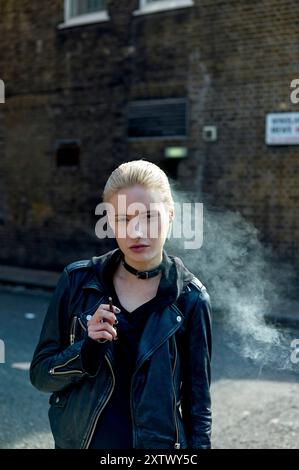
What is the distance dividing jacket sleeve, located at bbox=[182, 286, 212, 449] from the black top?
0.13 meters

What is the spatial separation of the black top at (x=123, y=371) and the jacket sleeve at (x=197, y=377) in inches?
5.0

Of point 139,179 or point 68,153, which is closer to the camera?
point 139,179

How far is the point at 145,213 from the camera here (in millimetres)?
1970

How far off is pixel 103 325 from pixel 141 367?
23cm

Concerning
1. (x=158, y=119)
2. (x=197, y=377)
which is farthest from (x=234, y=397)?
(x=158, y=119)

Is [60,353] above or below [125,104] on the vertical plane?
below

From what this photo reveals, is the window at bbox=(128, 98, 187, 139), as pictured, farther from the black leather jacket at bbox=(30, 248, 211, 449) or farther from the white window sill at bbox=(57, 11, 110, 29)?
the black leather jacket at bbox=(30, 248, 211, 449)

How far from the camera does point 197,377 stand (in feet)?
6.77

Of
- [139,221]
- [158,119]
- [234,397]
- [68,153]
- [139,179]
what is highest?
[158,119]

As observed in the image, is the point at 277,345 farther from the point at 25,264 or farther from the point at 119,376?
the point at 25,264

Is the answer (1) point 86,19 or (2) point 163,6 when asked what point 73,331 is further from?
(1) point 86,19

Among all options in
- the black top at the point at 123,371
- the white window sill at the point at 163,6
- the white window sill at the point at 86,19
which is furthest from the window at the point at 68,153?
the black top at the point at 123,371

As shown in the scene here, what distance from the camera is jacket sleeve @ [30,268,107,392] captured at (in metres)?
1.93
